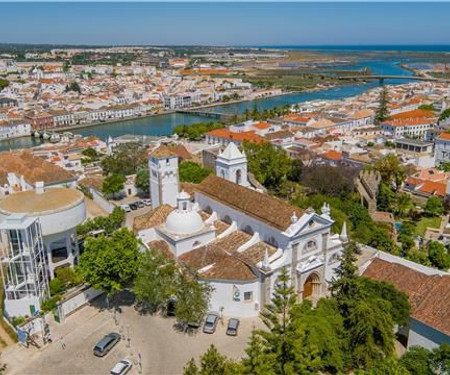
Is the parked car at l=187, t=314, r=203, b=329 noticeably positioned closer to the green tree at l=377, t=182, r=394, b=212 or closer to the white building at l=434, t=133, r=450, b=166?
the green tree at l=377, t=182, r=394, b=212

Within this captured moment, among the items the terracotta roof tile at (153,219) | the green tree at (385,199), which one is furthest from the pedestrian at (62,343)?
the green tree at (385,199)

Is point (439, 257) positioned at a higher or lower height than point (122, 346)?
higher

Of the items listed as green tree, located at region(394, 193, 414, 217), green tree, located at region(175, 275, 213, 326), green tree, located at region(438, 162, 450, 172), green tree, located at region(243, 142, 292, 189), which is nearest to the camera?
green tree, located at region(175, 275, 213, 326)

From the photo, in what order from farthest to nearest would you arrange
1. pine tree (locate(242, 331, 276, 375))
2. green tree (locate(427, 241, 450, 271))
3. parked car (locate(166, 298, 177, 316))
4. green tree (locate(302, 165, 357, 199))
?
green tree (locate(302, 165, 357, 199)) → green tree (locate(427, 241, 450, 271)) → parked car (locate(166, 298, 177, 316)) → pine tree (locate(242, 331, 276, 375))

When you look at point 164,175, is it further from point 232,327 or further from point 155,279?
point 232,327

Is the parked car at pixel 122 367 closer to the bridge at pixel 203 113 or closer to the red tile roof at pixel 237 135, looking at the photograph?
the red tile roof at pixel 237 135

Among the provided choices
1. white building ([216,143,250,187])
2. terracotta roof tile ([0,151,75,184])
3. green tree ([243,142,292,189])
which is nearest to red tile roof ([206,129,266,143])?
green tree ([243,142,292,189])

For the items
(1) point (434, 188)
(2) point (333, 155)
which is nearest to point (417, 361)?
(1) point (434, 188)
